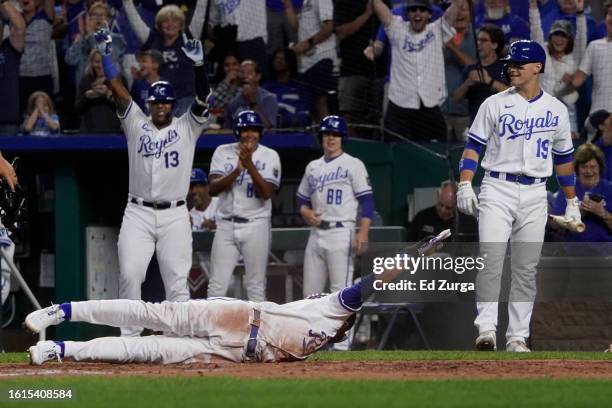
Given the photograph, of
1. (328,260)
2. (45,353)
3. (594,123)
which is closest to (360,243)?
(328,260)

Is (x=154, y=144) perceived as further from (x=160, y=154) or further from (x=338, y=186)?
(x=338, y=186)

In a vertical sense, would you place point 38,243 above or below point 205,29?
below

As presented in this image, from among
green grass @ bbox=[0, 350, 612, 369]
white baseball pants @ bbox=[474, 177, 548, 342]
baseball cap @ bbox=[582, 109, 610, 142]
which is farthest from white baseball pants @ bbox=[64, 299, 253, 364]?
baseball cap @ bbox=[582, 109, 610, 142]

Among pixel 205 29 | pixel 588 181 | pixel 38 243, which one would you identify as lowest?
pixel 38 243

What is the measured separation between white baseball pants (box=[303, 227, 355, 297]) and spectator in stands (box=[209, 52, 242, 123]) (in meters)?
2.05

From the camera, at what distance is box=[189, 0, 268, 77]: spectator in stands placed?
13.8 meters

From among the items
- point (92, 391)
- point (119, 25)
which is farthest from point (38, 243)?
point (92, 391)

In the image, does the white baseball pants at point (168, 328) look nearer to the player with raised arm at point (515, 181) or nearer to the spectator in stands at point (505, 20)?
the player with raised arm at point (515, 181)

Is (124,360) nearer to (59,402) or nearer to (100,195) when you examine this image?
(59,402)

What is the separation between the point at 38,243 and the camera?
47.0 ft

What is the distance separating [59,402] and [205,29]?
Result: 8.27 metres

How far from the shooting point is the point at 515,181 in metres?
9.48

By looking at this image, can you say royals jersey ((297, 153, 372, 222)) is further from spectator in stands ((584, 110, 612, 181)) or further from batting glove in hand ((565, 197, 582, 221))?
batting glove in hand ((565, 197, 582, 221))

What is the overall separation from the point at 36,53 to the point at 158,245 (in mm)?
4070
